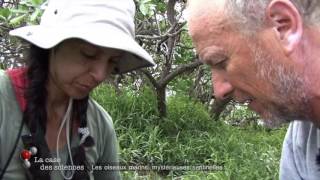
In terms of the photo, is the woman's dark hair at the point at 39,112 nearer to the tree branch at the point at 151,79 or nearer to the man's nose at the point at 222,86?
the man's nose at the point at 222,86

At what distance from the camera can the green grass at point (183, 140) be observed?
12.5 ft

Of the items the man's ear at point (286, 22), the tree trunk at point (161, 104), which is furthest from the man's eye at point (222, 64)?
the tree trunk at point (161, 104)

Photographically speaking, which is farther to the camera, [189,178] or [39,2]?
[189,178]

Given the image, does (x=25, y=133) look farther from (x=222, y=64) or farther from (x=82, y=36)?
(x=222, y=64)

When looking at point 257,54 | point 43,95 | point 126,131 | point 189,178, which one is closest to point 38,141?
point 43,95

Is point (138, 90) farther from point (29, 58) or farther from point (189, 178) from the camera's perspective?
point (29, 58)

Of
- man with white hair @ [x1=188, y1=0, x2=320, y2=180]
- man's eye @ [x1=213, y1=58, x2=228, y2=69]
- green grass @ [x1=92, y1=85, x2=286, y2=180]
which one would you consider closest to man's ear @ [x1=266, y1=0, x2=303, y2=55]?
man with white hair @ [x1=188, y1=0, x2=320, y2=180]

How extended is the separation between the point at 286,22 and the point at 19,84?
0.87 m

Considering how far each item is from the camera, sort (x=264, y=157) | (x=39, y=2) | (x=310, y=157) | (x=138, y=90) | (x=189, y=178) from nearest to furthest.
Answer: (x=310, y=157) → (x=39, y=2) → (x=189, y=178) → (x=264, y=157) → (x=138, y=90)

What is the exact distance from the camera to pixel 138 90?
185 inches

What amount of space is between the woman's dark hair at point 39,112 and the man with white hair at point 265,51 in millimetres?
578

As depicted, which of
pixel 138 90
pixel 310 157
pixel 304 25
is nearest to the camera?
pixel 304 25

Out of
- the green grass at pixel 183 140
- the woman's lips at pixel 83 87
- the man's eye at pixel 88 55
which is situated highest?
the man's eye at pixel 88 55

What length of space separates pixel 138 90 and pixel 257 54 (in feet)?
11.1
